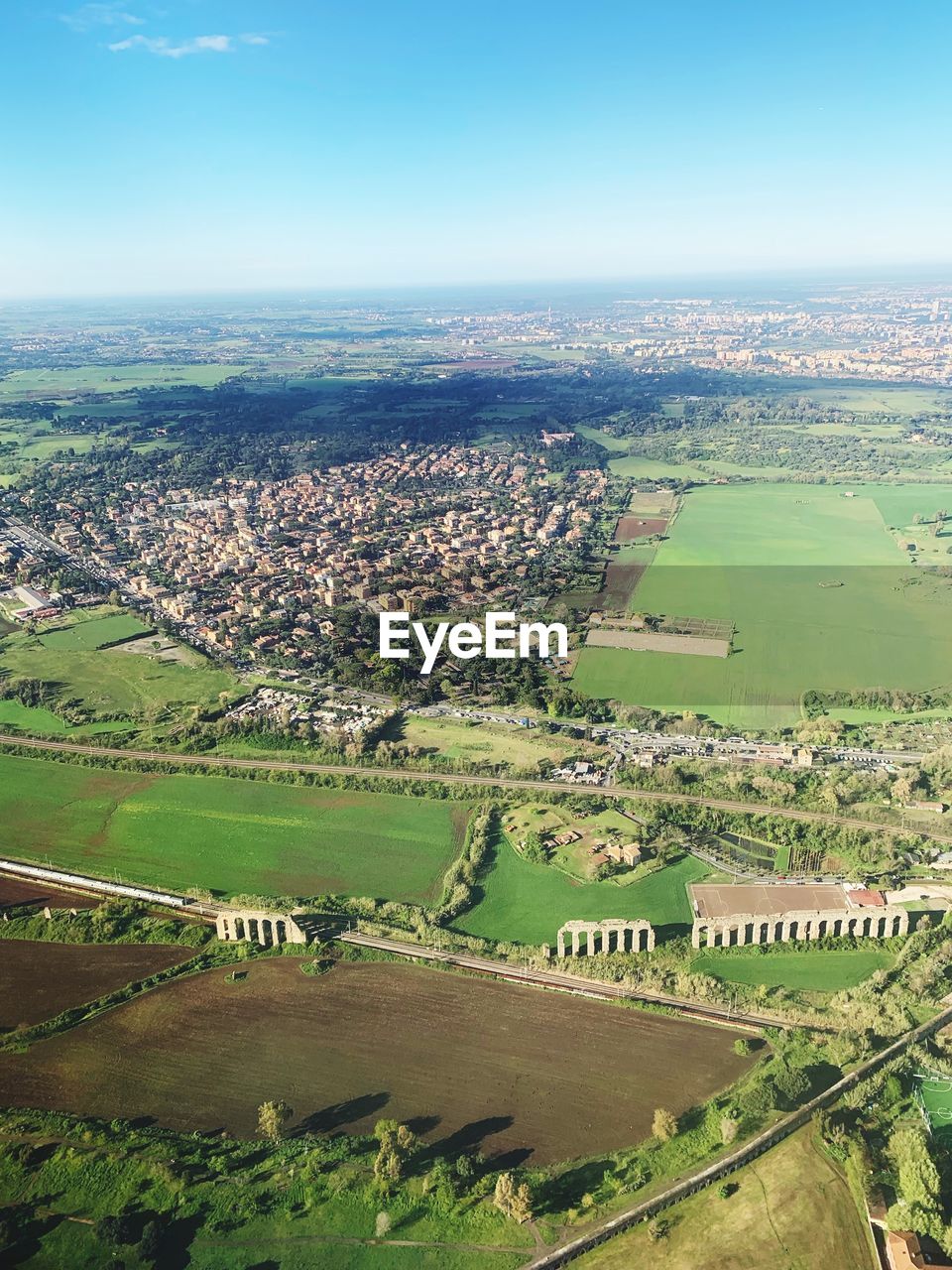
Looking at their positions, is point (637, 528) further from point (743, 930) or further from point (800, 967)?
point (800, 967)

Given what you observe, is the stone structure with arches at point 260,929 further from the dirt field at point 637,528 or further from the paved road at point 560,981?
the dirt field at point 637,528

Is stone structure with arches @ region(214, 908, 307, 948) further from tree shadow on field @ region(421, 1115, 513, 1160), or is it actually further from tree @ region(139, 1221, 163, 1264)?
tree @ region(139, 1221, 163, 1264)

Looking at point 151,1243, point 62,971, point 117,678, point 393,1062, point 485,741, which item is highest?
point 117,678

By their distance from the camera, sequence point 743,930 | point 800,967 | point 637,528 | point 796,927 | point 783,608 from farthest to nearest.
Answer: point 637,528 < point 783,608 < point 796,927 < point 743,930 < point 800,967

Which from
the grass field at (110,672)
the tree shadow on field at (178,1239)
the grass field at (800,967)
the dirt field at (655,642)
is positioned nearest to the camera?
the tree shadow on field at (178,1239)

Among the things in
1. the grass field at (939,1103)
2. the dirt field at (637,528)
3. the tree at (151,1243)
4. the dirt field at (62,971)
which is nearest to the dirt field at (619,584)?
the dirt field at (637,528)

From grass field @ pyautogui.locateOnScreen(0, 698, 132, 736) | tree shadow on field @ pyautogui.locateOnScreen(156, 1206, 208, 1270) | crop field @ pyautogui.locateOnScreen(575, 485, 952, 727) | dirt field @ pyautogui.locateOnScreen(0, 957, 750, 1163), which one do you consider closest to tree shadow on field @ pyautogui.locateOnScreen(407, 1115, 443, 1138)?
dirt field @ pyautogui.locateOnScreen(0, 957, 750, 1163)

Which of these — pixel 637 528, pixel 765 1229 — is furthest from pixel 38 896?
pixel 637 528
